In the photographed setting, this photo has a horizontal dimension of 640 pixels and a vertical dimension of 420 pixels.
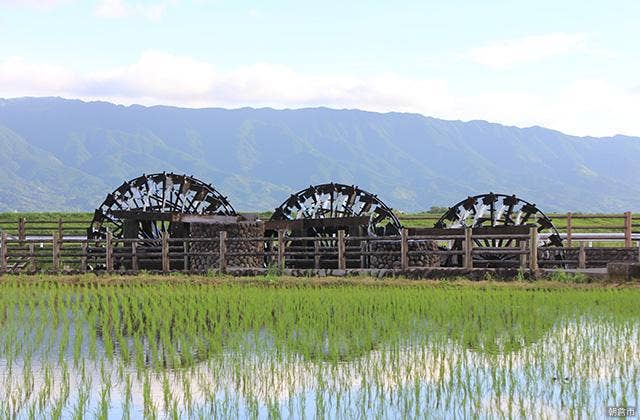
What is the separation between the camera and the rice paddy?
958 cm

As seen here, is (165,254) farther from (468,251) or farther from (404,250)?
(468,251)

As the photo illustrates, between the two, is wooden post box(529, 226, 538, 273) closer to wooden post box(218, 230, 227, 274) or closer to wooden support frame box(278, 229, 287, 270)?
wooden support frame box(278, 229, 287, 270)

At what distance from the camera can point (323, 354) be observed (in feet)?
41.5

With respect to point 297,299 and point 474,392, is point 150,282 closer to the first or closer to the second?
point 297,299

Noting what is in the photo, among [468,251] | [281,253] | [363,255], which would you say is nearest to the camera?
[468,251]

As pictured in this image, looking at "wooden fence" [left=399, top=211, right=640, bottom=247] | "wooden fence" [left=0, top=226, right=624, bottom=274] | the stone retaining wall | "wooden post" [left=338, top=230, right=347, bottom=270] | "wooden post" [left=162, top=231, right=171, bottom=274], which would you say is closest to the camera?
"wooden fence" [left=0, top=226, right=624, bottom=274]

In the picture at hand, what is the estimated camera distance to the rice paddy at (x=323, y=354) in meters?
9.58

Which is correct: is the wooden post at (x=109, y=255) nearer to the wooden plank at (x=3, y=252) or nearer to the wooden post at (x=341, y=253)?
the wooden plank at (x=3, y=252)

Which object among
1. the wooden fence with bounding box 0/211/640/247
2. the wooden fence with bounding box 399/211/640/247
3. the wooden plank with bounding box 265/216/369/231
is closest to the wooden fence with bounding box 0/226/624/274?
the wooden plank with bounding box 265/216/369/231

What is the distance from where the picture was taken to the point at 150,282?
25938mm

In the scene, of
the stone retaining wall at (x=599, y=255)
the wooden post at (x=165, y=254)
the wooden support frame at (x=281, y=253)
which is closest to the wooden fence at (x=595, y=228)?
the stone retaining wall at (x=599, y=255)

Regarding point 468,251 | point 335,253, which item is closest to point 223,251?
point 335,253

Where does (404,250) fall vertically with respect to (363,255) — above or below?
above

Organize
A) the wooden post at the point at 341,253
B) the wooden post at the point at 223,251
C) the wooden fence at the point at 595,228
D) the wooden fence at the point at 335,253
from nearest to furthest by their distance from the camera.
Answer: the wooden fence at the point at 335,253 → the wooden post at the point at 341,253 → the wooden post at the point at 223,251 → the wooden fence at the point at 595,228
